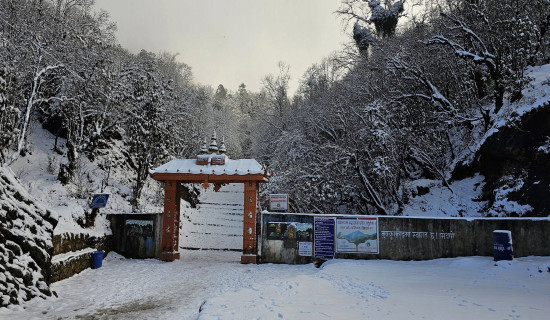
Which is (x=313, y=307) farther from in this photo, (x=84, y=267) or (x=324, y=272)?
(x=84, y=267)

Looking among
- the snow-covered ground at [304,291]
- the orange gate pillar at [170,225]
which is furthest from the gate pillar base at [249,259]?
the orange gate pillar at [170,225]

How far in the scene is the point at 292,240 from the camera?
1471cm

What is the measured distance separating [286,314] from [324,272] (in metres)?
5.39

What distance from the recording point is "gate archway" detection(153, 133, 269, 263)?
1530 cm

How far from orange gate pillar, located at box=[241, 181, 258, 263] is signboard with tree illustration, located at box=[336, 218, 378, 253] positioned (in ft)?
12.2

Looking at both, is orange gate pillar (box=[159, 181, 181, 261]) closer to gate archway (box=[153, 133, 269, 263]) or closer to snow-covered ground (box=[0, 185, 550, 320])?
gate archway (box=[153, 133, 269, 263])

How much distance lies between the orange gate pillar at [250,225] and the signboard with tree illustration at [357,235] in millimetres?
3705

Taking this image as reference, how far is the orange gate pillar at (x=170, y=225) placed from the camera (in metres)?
15.4

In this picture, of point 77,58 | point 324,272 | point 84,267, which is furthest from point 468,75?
point 77,58

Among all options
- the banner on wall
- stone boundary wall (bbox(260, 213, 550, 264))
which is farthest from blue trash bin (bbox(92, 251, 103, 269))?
the banner on wall

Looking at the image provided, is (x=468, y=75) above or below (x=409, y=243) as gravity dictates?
above

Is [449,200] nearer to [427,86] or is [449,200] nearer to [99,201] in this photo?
[427,86]

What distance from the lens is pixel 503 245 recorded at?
1141cm

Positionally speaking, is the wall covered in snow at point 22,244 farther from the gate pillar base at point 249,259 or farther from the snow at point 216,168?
the gate pillar base at point 249,259
